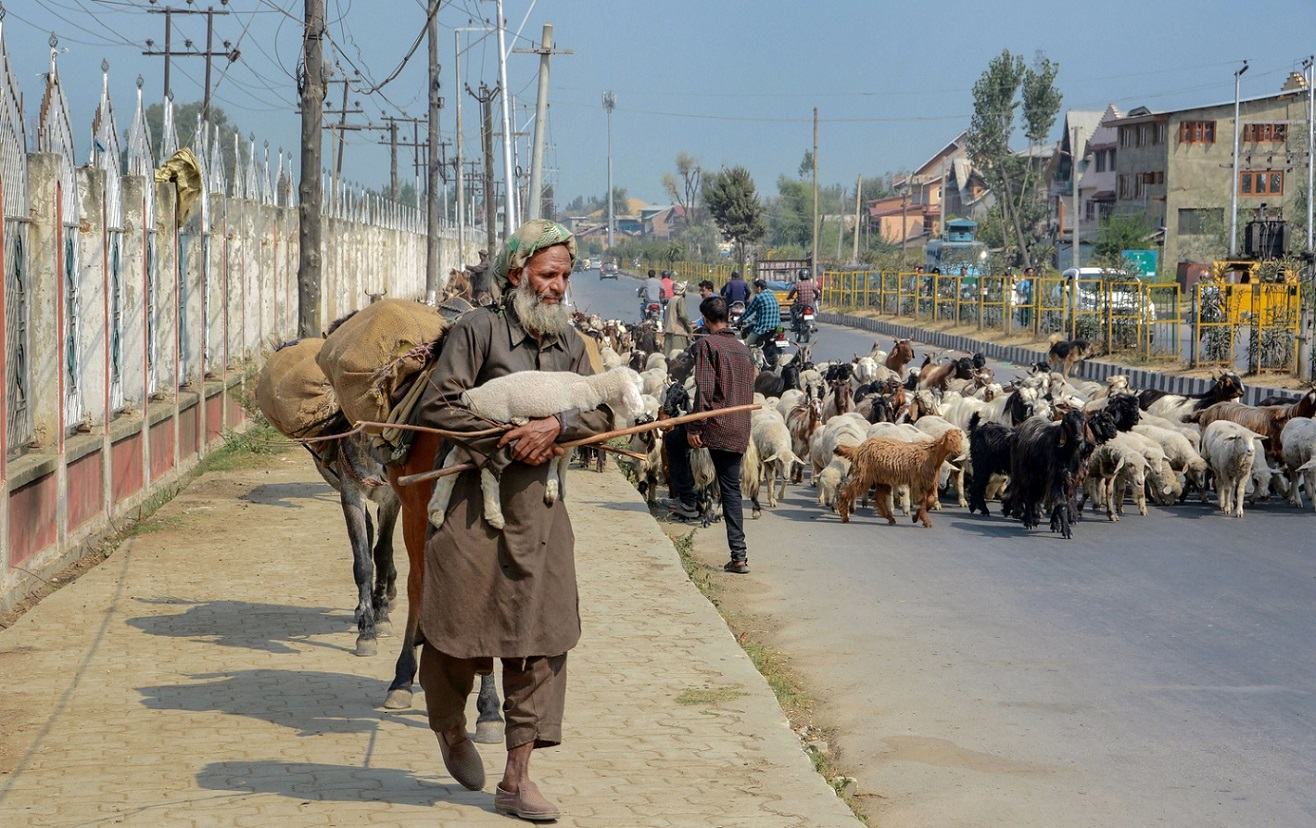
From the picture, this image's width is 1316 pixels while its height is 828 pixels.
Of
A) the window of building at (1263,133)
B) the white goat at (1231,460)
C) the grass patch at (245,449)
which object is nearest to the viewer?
the white goat at (1231,460)

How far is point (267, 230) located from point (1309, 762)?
58.4 ft

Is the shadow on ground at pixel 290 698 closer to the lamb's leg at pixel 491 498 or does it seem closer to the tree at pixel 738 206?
the lamb's leg at pixel 491 498

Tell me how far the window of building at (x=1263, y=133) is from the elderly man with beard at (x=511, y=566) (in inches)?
2709

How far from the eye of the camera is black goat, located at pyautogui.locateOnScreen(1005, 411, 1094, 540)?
13.2 m

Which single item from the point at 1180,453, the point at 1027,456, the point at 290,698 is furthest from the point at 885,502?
the point at 290,698

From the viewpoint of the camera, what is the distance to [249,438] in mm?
17672

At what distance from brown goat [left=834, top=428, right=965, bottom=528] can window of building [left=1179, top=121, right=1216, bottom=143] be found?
199 ft

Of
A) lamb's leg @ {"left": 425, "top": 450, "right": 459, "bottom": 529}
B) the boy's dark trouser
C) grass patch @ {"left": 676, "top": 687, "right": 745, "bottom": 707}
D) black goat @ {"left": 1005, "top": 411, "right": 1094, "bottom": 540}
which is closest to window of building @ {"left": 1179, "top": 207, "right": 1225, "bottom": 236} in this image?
black goat @ {"left": 1005, "top": 411, "right": 1094, "bottom": 540}

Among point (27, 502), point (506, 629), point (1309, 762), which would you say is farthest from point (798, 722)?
point (27, 502)

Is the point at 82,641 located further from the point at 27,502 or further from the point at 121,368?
the point at 121,368

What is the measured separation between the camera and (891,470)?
13742 mm

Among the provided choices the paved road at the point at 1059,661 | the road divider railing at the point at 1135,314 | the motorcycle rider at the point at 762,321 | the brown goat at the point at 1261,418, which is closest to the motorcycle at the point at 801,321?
the road divider railing at the point at 1135,314

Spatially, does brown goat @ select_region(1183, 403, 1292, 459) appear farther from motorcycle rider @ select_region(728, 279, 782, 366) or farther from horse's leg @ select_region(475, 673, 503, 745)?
horse's leg @ select_region(475, 673, 503, 745)

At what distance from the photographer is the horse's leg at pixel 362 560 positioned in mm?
7887
